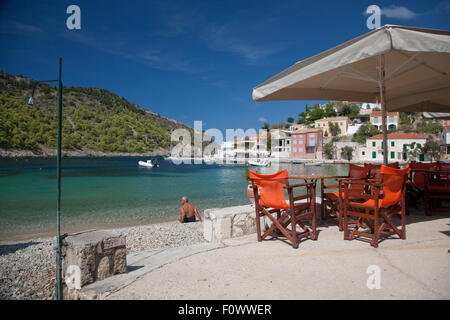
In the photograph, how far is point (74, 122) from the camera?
303 feet

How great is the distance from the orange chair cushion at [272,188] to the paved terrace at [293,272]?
491mm

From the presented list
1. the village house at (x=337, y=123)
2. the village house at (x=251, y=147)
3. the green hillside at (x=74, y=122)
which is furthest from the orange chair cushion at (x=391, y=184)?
the village house at (x=251, y=147)

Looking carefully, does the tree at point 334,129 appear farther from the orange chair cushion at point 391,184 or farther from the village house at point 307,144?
the orange chair cushion at point 391,184

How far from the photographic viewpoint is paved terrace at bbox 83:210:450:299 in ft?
6.54

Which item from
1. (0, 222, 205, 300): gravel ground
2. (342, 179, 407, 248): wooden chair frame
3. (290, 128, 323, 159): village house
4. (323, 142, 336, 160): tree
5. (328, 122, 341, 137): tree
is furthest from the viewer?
(328, 122, 341, 137): tree

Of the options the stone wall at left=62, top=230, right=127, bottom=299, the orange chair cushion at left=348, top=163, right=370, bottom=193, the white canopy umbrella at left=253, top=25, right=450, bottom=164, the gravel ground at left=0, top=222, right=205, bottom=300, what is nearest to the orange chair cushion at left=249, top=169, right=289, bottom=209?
the white canopy umbrella at left=253, top=25, right=450, bottom=164

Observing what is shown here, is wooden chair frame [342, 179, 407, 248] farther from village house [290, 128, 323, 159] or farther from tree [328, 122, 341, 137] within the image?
tree [328, 122, 341, 137]

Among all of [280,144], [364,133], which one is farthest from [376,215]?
[280,144]

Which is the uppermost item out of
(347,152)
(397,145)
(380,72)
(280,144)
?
(280,144)

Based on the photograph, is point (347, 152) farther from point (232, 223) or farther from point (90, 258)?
point (90, 258)

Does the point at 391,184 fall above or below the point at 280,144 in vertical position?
below

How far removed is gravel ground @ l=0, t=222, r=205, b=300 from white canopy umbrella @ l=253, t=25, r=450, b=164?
407 centimetres

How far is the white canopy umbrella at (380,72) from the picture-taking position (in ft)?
8.19

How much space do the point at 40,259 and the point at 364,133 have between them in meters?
67.3
